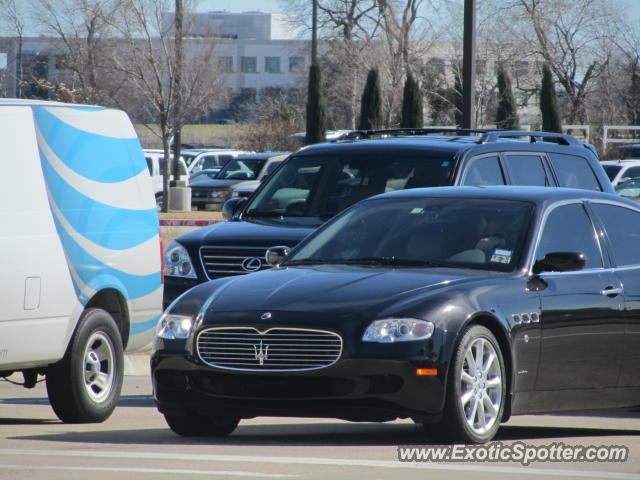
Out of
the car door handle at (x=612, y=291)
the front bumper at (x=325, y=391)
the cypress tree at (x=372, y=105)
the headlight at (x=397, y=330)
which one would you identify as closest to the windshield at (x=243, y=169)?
the cypress tree at (x=372, y=105)

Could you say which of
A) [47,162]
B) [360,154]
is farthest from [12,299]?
[360,154]

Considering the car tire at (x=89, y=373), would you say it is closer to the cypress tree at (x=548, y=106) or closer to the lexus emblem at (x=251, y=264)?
the lexus emblem at (x=251, y=264)

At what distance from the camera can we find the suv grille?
11398 mm

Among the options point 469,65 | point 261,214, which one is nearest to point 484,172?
point 261,214

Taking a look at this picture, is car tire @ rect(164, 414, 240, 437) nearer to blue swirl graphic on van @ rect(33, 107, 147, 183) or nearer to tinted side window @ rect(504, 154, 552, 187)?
blue swirl graphic on van @ rect(33, 107, 147, 183)

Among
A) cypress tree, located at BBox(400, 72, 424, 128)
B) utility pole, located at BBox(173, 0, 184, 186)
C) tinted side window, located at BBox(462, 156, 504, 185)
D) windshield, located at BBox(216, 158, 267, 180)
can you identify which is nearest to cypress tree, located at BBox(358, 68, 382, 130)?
cypress tree, located at BBox(400, 72, 424, 128)

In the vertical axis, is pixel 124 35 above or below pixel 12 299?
above

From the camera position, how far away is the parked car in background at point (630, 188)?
27.1 metres

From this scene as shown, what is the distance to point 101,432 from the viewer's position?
28.9ft

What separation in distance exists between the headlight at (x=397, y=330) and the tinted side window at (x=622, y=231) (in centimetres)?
211

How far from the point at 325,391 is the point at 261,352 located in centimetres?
42

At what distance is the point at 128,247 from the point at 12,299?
143 cm

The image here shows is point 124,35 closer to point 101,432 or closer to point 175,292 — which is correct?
point 175,292

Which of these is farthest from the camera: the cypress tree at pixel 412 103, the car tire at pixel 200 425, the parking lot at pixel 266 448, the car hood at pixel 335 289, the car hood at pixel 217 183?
the cypress tree at pixel 412 103
